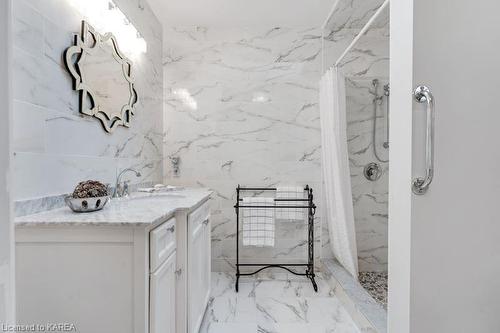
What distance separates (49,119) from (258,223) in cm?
192

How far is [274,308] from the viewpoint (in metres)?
2.21

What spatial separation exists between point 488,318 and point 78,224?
5.12 ft

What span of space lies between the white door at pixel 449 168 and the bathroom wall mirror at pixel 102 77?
1.48m

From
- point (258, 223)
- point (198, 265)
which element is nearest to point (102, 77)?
point (198, 265)

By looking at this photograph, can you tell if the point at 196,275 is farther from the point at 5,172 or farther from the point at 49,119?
the point at 5,172

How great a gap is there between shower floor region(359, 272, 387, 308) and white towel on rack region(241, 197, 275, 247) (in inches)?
35.2

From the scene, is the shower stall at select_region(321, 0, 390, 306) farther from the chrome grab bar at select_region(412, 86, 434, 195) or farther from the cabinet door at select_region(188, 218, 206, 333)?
the chrome grab bar at select_region(412, 86, 434, 195)

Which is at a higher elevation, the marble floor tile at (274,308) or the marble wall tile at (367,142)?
the marble wall tile at (367,142)

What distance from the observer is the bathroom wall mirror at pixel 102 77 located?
148 cm

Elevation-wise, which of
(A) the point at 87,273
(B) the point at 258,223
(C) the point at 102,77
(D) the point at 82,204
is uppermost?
(C) the point at 102,77

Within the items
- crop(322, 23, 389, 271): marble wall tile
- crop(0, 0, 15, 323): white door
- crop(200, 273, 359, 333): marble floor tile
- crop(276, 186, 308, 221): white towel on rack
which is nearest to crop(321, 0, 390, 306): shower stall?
crop(322, 23, 389, 271): marble wall tile

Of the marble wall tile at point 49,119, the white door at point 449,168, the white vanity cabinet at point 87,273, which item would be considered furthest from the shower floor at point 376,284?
the marble wall tile at point 49,119

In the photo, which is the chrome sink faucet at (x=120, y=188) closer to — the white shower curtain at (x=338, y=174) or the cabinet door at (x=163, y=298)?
the cabinet door at (x=163, y=298)

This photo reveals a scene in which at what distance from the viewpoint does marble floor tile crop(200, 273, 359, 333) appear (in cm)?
197
